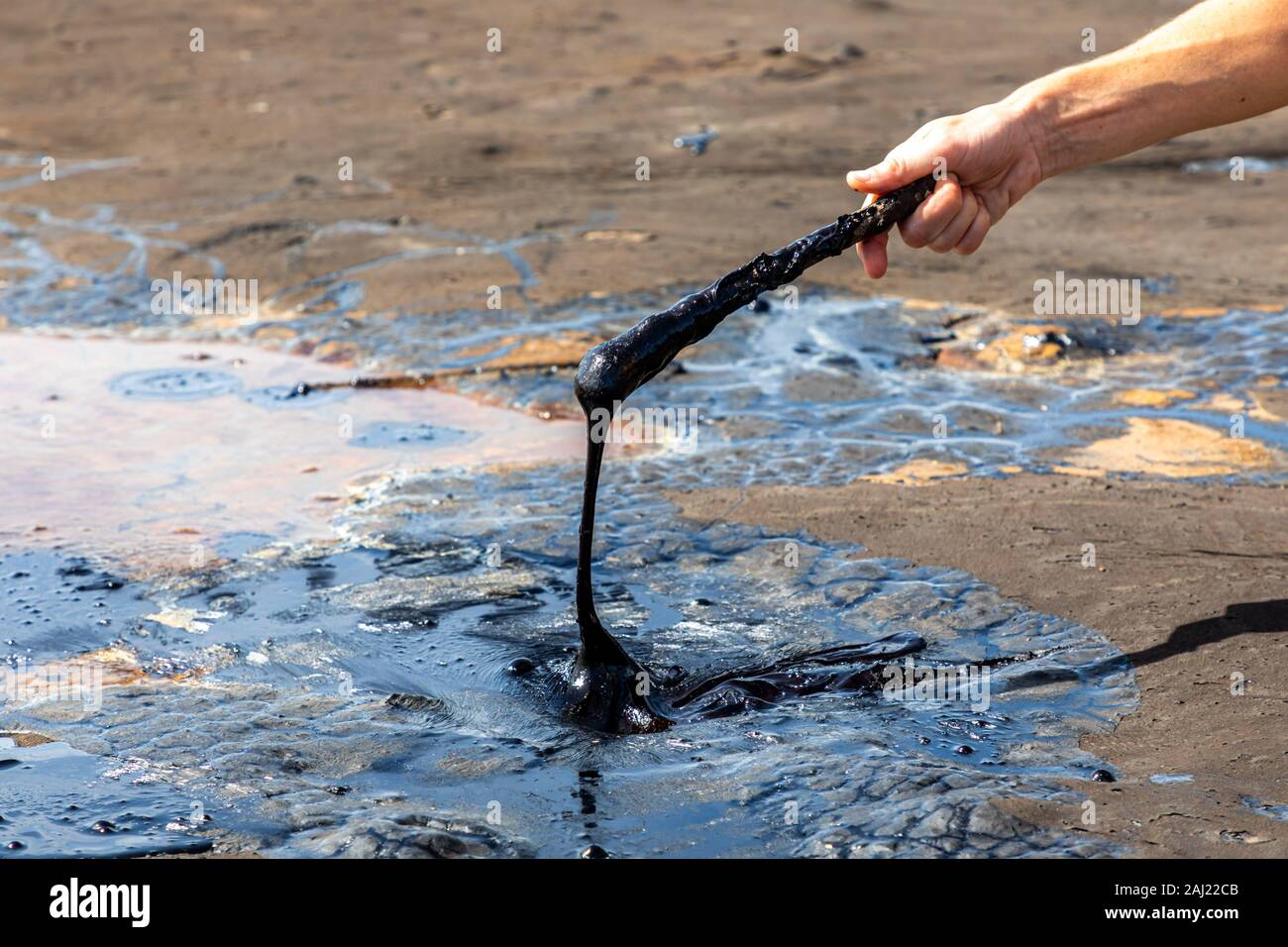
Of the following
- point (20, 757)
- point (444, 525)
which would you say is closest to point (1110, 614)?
point (444, 525)

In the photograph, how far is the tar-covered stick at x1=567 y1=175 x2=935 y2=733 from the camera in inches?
140

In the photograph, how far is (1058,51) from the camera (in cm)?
1176

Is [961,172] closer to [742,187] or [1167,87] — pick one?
[1167,87]

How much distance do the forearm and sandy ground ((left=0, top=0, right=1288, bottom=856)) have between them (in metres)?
1.26

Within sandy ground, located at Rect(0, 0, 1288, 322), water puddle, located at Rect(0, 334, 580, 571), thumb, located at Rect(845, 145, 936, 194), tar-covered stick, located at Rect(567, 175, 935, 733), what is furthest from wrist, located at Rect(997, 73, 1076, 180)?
sandy ground, located at Rect(0, 0, 1288, 322)

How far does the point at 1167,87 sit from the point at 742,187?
17.8 feet

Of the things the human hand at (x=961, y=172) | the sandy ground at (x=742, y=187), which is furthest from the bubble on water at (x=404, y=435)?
the human hand at (x=961, y=172)

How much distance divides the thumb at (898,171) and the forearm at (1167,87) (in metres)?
0.29

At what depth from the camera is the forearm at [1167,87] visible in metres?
3.66

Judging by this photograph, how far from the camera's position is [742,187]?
909cm

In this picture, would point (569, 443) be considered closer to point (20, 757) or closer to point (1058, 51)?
point (20, 757)

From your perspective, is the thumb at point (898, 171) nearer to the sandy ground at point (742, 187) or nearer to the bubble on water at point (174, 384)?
the sandy ground at point (742, 187)

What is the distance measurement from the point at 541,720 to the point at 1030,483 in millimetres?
2204

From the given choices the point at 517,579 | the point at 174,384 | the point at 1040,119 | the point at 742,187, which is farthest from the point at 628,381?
the point at 742,187
